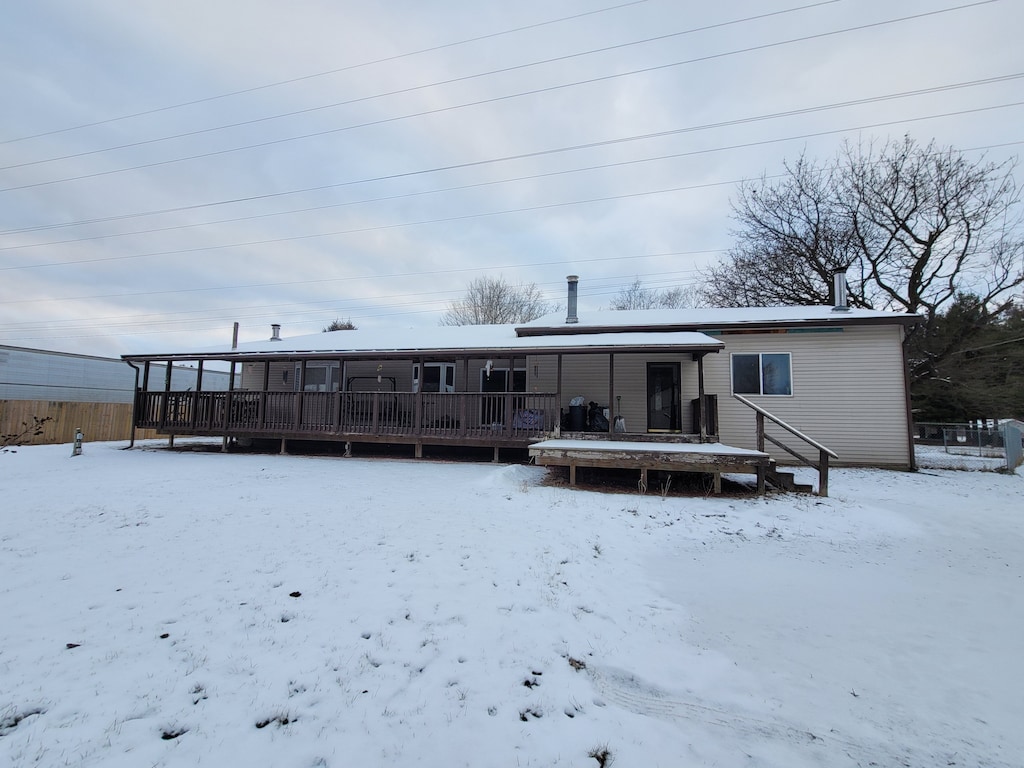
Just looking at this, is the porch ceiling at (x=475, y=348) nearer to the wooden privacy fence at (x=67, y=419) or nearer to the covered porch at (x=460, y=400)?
the covered porch at (x=460, y=400)

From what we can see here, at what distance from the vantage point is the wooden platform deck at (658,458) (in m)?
7.66

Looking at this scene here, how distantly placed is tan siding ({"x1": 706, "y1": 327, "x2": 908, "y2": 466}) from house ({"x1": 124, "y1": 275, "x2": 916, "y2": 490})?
0.03m

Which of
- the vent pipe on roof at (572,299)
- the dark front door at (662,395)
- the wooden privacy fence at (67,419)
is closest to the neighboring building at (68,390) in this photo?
the wooden privacy fence at (67,419)

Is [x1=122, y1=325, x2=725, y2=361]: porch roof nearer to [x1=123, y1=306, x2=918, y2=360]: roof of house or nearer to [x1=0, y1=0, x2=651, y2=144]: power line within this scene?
[x1=123, y1=306, x2=918, y2=360]: roof of house

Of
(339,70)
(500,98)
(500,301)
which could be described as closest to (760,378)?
(500,98)

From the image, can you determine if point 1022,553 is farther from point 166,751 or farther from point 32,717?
point 32,717

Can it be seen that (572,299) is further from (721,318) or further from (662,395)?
(721,318)

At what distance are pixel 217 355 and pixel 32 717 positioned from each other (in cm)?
1276

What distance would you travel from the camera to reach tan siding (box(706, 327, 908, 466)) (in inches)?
448

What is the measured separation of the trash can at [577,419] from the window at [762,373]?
4005 mm

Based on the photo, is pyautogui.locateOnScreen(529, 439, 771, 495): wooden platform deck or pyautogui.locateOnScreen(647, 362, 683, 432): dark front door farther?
pyautogui.locateOnScreen(647, 362, 683, 432): dark front door

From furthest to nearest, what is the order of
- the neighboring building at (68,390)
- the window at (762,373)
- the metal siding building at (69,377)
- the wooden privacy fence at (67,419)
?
the metal siding building at (69,377) < the neighboring building at (68,390) < the wooden privacy fence at (67,419) < the window at (762,373)

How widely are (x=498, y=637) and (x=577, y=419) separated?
8928 millimetres

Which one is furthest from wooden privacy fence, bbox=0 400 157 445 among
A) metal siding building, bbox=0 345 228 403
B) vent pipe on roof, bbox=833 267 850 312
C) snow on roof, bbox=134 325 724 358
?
vent pipe on roof, bbox=833 267 850 312
